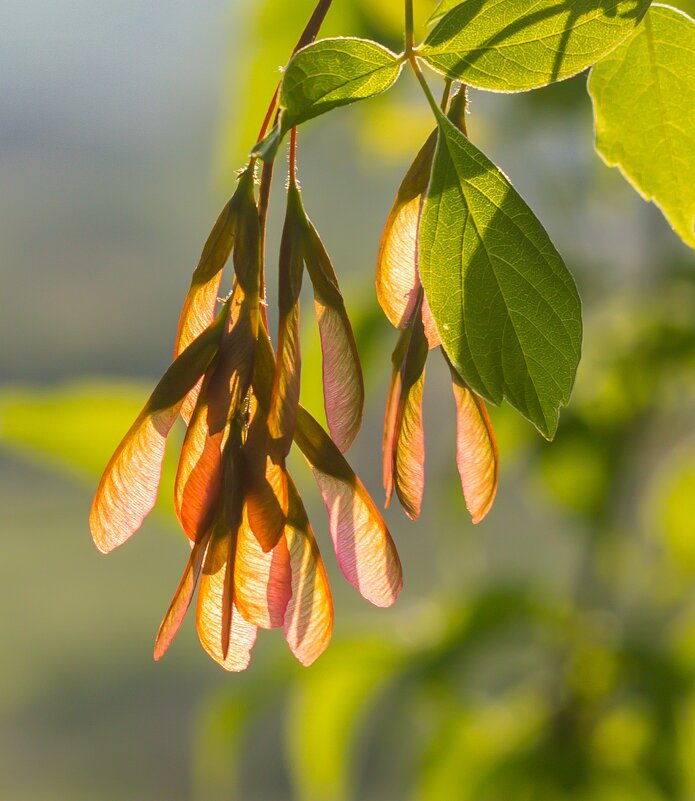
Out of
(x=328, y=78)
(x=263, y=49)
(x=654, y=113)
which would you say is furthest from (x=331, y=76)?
(x=263, y=49)

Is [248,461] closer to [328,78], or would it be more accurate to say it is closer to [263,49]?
[328,78]

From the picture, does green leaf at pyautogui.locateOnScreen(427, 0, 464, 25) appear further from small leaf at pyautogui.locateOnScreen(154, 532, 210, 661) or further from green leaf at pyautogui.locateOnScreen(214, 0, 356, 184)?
green leaf at pyautogui.locateOnScreen(214, 0, 356, 184)

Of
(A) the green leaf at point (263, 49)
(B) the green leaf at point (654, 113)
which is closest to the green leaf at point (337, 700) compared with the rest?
(A) the green leaf at point (263, 49)

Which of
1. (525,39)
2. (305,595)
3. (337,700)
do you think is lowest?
(337,700)

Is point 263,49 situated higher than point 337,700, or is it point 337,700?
point 263,49

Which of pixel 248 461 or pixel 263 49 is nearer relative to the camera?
pixel 248 461

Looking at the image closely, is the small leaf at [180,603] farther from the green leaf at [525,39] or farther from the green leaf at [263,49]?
the green leaf at [263,49]
